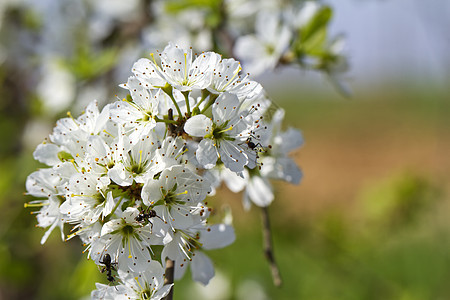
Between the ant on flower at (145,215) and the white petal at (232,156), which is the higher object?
the white petal at (232,156)

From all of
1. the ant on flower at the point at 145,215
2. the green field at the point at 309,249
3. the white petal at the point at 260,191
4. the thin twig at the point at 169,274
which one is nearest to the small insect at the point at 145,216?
the ant on flower at the point at 145,215

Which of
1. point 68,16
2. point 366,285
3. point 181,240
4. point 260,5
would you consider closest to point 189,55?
point 181,240

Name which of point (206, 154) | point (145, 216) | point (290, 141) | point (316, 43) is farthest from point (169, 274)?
point (316, 43)

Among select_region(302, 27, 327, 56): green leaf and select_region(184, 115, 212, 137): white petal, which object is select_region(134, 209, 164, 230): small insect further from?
select_region(302, 27, 327, 56): green leaf

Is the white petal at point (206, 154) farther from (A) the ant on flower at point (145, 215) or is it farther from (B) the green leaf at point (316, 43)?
(B) the green leaf at point (316, 43)

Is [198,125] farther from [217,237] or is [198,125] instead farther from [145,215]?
[217,237]

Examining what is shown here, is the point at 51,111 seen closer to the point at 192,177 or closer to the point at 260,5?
the point at 260,5

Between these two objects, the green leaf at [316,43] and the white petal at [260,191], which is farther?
the green leaf at [316,43]
